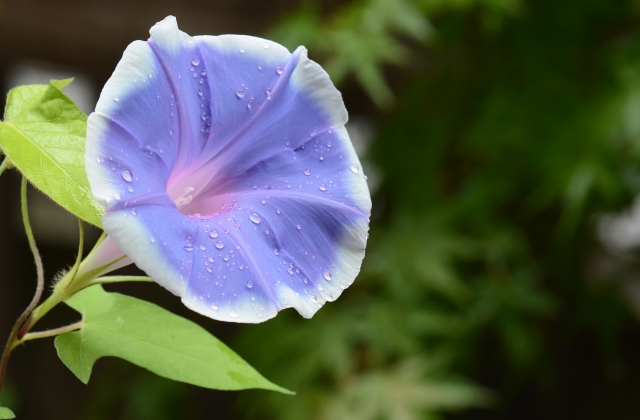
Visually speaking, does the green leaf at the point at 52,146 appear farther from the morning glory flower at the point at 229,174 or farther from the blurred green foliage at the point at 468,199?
the blurred green foliage at the point at 468,199

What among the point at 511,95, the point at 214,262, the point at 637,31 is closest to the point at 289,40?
the point at 511,95

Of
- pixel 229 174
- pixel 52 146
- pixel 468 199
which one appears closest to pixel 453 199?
pixel 468 199

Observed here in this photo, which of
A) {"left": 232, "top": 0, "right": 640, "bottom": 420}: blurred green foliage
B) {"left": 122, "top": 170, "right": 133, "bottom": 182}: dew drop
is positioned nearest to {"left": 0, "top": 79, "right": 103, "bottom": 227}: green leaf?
{"left": 122, "top": 170, "right": 133, "bottom": 182}: dew drop

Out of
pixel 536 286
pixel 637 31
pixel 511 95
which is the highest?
pixel 637 31

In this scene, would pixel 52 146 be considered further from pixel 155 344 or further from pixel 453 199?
pixel 453 199

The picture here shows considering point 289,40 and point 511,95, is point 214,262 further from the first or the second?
point 511,95

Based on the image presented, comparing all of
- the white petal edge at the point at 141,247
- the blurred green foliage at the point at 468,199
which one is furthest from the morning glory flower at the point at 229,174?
the blurred green foliage at the point at 468,199

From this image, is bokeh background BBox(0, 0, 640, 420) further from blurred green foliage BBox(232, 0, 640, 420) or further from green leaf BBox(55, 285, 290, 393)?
green leaf BBox(55, 285, 290, 393)
